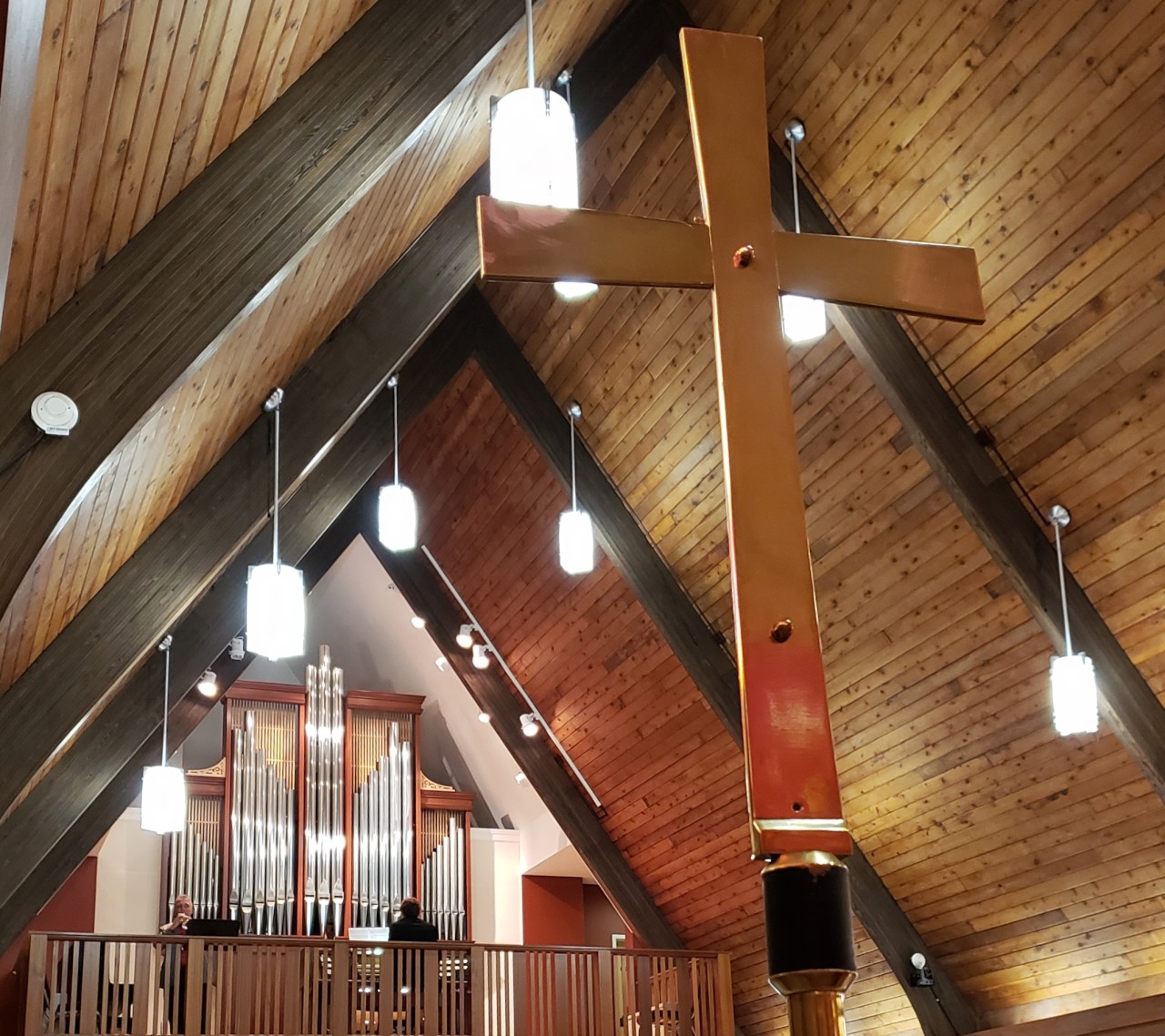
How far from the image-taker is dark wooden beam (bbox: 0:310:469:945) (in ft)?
25.9

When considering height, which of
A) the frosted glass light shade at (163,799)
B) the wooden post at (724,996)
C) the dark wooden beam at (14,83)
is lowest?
the wooden post at (724,996)

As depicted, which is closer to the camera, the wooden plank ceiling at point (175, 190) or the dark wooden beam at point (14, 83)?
the dark wooden beam at point (14, 83)

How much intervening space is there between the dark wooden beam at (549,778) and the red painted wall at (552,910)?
3.28 ft

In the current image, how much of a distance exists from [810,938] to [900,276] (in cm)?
123

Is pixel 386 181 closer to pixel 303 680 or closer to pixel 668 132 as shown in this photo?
pixel 668 132

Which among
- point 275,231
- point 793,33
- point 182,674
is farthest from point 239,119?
point 182,674

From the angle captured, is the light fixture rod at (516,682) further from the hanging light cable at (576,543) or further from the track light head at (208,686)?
the hanging light cable at (576,543)

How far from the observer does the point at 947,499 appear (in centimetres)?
770

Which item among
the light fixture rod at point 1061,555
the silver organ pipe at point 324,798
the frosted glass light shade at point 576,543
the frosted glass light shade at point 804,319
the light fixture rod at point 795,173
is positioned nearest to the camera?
the frosted glass light shade at point 804,319

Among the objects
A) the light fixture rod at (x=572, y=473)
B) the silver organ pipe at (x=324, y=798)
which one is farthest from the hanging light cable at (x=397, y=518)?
the silver organ pipe at (x=324, y=798)

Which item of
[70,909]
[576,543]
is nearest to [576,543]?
[576,543]

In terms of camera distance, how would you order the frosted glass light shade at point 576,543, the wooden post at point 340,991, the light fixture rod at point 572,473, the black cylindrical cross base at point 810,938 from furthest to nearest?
the light fixture rod at point 572,473 → the wooden post at point 340,991 → the frosted glass light shade at point 576,543 → the black cylindrical cross base at point 810,938

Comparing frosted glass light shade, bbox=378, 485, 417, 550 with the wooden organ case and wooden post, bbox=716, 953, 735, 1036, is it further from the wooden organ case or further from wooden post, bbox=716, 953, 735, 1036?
the wooden organ case

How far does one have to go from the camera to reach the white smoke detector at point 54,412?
12.1 ft
